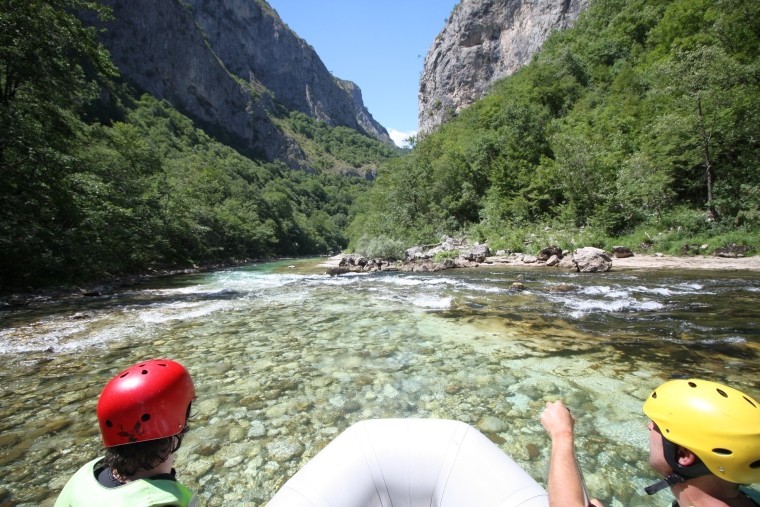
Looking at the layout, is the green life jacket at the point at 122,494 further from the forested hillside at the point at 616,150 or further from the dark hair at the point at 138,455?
the forested hillside at the point at 616,150

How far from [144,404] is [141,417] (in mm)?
57

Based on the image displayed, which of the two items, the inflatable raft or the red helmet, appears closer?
the red helmet

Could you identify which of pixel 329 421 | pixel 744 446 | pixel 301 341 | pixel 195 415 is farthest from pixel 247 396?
pixel 744 446

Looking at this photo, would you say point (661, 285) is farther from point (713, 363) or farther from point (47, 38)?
point (47, 38)

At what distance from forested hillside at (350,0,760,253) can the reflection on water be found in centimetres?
1239

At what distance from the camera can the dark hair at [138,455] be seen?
5.36 ft

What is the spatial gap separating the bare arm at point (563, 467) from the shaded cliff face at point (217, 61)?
4311 inches

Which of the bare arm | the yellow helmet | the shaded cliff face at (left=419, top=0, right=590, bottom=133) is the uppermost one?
the shaded cliff face at (left=419, top=0, right=590, bottom=133)

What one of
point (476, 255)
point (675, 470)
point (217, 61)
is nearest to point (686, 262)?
point (476, 255)

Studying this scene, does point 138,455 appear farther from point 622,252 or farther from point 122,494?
point 622,252

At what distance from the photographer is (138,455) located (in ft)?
5.50

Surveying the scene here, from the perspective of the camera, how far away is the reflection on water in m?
3.39

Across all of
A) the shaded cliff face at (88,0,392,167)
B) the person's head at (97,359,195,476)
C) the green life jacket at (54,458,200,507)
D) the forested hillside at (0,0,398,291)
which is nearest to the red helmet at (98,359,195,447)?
the person's head at (97,359,195,476)

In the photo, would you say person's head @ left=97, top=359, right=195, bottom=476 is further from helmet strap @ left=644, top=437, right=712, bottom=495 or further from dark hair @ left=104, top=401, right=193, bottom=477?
helmet strap @ left=644, top=437, right=712, bottom=495
